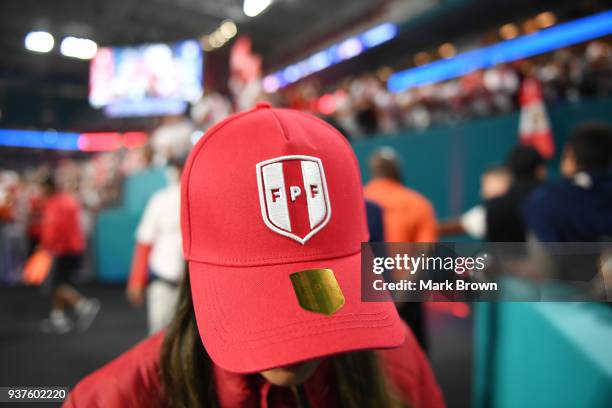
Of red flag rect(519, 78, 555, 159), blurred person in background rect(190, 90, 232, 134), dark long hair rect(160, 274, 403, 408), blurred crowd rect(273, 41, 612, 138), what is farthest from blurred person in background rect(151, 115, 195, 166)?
dark long hair rect(160, 274, 403, 408)

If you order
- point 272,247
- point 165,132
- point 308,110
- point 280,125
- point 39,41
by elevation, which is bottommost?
point 272,247

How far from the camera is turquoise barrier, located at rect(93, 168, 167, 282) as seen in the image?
17.0ft

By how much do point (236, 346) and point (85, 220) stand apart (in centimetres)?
578

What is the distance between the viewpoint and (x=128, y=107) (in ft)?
15.2

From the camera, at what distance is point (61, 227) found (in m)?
2.92

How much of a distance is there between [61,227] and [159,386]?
2.91 metres

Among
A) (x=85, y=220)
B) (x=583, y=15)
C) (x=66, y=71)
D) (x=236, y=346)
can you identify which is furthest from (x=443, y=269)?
(x=583, y=15)

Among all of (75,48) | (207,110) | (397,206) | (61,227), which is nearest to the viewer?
(75,48)

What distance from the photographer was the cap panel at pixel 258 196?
1.48ft

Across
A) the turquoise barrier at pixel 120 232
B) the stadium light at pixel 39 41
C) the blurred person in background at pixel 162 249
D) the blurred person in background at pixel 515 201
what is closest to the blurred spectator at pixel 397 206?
the blurred person in background at pixel 515 201

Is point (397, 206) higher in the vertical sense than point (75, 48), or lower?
lower

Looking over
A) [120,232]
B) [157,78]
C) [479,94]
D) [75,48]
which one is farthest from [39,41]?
[479,94]

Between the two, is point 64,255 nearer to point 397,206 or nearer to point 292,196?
point 397,206

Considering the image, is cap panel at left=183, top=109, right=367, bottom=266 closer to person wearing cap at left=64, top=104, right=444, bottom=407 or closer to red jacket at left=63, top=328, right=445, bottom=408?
person wearing cap at left=64, top=104, right=444, bottom=407
